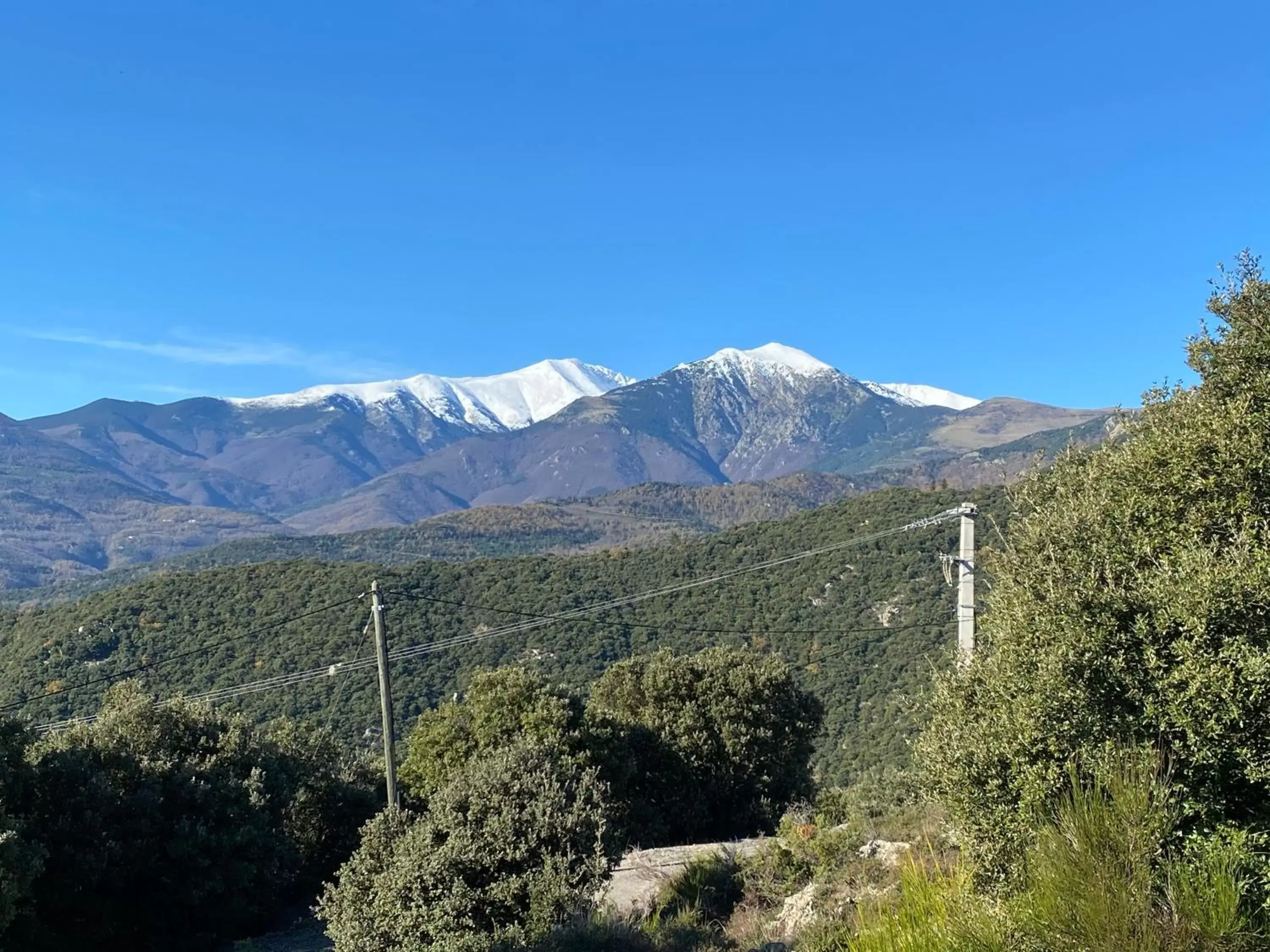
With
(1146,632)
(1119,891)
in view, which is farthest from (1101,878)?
(1146,632)

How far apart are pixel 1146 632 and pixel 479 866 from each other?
877cm

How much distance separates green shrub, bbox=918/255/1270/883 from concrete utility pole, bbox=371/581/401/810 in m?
15.0

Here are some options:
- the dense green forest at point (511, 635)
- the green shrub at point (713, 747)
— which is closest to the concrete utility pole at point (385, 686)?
the green shrub at point (713, 747)

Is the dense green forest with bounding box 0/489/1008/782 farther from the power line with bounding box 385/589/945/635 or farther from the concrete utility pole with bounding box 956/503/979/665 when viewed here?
the concrete utility pole with bounding box 956/503/979/665

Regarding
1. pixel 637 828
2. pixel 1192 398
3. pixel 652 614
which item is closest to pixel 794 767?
pixel 637 828

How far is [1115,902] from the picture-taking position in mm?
4613

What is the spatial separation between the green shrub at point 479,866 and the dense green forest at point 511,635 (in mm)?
28336

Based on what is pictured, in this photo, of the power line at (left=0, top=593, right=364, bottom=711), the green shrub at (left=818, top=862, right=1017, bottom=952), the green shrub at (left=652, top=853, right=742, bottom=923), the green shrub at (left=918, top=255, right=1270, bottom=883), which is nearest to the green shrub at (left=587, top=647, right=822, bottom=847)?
the green shrub at (left=652, top=853, right=742, bottom=923)

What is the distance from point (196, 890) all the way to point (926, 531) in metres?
61.6

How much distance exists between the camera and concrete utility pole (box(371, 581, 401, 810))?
832 inches

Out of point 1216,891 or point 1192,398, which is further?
point 1192,398

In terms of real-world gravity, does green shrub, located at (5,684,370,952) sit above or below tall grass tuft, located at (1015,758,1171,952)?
below

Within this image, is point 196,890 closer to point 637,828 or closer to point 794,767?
point 637,828

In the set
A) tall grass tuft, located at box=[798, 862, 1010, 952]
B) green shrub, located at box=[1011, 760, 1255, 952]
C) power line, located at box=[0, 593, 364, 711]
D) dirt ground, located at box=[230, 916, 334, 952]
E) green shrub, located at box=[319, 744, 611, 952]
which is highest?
green shrub, located at box=[1011, 760, 1255, 952]
